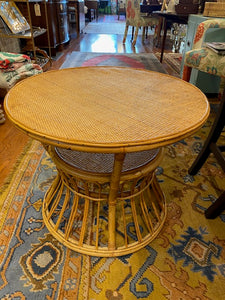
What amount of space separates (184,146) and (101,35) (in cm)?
487

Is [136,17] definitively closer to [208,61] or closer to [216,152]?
[208,61]

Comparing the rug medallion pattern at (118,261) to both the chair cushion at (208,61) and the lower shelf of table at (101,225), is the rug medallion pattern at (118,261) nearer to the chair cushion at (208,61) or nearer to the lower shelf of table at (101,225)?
the lower shelf of table at (101,225)

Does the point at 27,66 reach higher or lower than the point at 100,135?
lower

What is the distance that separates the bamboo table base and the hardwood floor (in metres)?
0.50

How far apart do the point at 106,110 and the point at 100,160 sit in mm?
218

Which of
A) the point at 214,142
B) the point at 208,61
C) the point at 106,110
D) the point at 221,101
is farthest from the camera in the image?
the point at 208,61

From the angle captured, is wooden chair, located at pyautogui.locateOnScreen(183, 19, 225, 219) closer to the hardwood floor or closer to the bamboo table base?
the bamboo table base

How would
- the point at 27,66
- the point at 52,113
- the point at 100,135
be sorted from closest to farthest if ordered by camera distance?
the point at 100,135, the point at 52,113, the point at 27,66

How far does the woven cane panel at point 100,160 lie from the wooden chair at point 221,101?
1.40ft

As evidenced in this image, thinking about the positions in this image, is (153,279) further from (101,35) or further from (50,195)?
(101,35)

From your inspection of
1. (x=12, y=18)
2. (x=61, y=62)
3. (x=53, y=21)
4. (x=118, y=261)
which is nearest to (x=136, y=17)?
(x=53, y=21)

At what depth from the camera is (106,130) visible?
0.64m

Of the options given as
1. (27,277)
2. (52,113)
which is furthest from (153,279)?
(52,113)

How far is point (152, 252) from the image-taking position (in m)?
0.93
